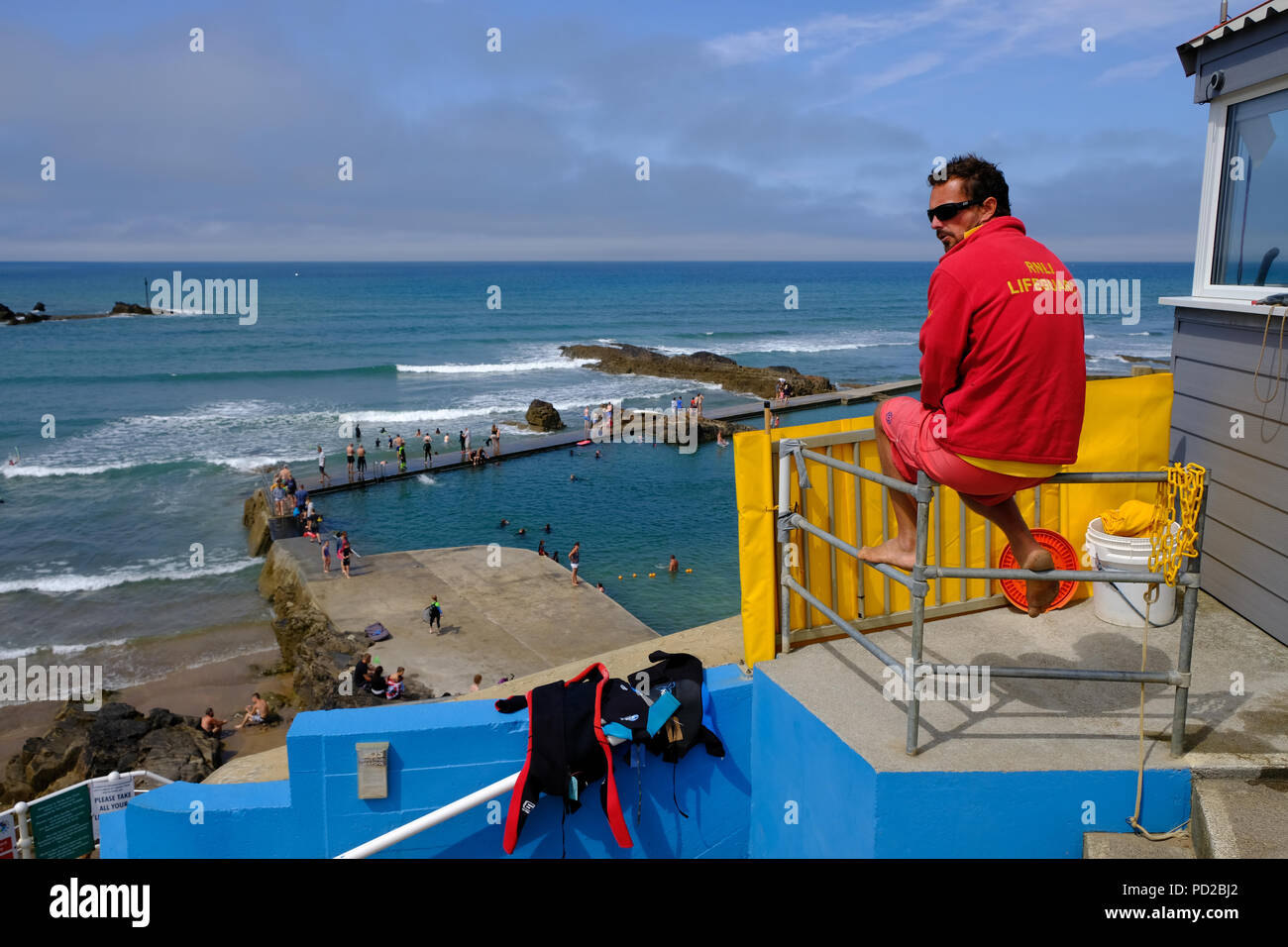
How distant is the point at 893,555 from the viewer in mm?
3945

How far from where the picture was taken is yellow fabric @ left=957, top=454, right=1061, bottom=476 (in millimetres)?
3344

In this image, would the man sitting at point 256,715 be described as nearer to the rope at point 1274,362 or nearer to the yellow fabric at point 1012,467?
the rope at point 1274,362

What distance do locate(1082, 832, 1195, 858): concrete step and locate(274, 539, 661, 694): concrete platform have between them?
15.4m

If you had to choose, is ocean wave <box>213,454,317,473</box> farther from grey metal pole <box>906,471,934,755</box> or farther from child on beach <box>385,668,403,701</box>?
grey metal pole <box>906,471,934,755</box>

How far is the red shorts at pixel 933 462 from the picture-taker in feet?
11.2

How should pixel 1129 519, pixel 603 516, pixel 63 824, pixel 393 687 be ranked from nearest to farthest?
pixel 1129 519
pixel 63 824
pixel 393 687
pixel 603 516

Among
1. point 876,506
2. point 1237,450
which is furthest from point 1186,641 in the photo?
point 1237,450

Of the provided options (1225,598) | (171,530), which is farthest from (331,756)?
(171,530)

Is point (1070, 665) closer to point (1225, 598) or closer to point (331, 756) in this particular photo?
point (1225, 598)

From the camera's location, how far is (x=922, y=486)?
3.53 metres

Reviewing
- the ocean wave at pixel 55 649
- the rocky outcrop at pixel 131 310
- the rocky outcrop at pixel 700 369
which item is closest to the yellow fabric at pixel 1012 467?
the ocean wave at pixel 55 649

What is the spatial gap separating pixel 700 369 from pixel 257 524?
39.8 m

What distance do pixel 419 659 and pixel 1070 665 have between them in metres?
17.3

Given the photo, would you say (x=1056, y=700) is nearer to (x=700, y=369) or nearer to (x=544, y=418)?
(x=544, y=418)
